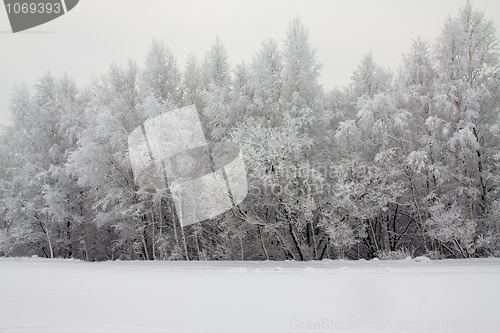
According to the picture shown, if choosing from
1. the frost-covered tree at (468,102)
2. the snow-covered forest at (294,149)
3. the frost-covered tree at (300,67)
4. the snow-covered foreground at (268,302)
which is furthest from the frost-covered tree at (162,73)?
the frost-covered tree at (468,102)

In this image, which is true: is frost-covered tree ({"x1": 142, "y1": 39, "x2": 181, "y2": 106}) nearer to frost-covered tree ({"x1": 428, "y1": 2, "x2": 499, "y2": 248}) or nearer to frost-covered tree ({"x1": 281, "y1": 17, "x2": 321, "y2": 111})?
frost-covered tree ({"x1": 281, "y1": 17, "x2": 321, "y2": 111})

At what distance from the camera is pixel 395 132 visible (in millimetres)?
15398

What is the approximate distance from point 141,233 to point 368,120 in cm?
1257

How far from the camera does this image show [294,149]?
537 inches

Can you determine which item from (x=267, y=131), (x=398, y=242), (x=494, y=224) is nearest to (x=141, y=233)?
(x=267, y=131)

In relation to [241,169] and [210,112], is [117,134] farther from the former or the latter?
[241,169]

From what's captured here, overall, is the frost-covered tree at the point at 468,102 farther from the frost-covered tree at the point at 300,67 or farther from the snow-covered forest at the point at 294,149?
the frost-covered tree at the point at 300,67

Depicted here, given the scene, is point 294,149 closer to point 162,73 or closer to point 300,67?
point 300,67

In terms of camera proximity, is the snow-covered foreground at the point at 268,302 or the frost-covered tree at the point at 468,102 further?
the frost-covered tree at the point at 468,102

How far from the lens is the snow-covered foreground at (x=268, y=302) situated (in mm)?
4996

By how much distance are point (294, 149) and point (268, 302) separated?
8.43 metres

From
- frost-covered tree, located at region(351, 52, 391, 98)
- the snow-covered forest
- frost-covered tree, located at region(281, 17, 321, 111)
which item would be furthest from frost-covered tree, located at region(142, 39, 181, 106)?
frost-covered tree, located at region(351, 52, 391, 98)

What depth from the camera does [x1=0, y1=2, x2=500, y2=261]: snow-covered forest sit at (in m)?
13.7

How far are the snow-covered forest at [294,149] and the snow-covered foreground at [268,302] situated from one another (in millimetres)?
6146
